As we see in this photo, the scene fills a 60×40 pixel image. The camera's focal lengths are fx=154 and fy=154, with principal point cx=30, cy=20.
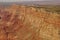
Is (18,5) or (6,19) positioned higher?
(18,5)

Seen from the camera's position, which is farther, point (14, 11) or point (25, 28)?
point (14, 11)

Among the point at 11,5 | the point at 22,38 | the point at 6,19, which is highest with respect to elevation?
the point at 11,5

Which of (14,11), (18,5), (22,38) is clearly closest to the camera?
(22,38)

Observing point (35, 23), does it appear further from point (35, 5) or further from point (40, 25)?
point (35, 5)

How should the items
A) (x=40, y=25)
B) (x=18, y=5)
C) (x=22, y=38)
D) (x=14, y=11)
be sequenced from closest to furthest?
(x=22, y=38) < (x=40, y=25) < (x=14, y=11) < (x=18, y=5)

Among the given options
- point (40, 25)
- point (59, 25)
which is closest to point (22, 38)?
point (40, 25)

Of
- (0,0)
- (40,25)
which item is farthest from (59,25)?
(0,0)
